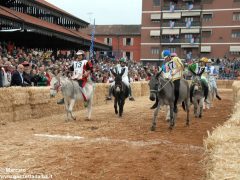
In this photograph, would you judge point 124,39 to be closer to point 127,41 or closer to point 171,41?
point 127,41

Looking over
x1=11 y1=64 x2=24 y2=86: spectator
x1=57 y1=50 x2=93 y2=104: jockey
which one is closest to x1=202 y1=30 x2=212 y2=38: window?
x1=11 y1=64 x2=24 y2=86: spectator

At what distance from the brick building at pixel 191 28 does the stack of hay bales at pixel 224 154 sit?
6897 cm

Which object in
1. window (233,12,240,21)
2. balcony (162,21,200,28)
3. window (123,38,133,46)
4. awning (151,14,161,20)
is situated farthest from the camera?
window (123,38,133,46)

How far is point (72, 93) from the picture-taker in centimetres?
1501

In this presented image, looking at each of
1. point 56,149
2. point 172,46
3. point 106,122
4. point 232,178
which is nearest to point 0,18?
point 106,122

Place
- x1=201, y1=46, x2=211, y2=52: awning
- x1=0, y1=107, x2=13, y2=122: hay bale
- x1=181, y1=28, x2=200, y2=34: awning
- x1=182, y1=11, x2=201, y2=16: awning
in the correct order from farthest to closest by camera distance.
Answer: x1=182, y1=11, x2=201, y2=16: awning, x1=181, y1=28, x2=200, y2=34: awning, x1=201, y1=46, x2=211, y2=52: awning, x1=0, y1=107, x2=13, y2=122: hay bale

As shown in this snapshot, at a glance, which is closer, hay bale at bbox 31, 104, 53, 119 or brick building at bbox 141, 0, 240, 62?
hay bale at bbox 31, 104, 53, 119

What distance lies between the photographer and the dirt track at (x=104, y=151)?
287 inches

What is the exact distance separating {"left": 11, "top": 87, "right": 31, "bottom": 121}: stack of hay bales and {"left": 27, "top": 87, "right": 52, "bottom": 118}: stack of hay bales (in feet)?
0.94

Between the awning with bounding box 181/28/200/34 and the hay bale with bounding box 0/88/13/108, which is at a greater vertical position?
the awning with bounding box 181/28/200/34

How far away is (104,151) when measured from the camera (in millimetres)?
9016

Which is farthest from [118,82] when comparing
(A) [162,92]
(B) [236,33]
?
(B) [236,33]

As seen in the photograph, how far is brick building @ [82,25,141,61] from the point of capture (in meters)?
93.6

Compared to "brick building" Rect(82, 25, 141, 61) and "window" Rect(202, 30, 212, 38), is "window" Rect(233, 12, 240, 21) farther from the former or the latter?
"brick building" Rect(82, 25, 141, 61)
